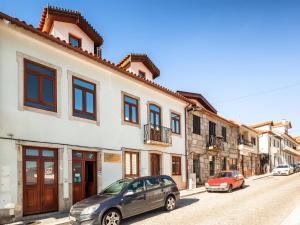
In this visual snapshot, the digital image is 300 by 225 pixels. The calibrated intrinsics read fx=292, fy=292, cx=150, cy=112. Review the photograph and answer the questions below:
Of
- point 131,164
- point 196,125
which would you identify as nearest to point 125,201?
point 131,164

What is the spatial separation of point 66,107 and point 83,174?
322 cm

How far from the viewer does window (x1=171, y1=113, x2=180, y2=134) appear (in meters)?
20.8

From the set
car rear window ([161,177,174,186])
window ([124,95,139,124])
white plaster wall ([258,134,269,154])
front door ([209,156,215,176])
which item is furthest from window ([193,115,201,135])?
white plaster wall ([258,134,269,154])

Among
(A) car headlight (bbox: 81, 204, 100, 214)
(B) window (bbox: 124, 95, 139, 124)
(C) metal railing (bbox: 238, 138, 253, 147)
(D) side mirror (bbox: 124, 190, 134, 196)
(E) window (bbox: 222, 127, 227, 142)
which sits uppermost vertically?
(B) window (bbox: 124, 95, 139, 124)

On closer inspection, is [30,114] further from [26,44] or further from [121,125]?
[121,125]

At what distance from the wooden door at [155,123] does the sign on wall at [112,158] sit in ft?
9.68

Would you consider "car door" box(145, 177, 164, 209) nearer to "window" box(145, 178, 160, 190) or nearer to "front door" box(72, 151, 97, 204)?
"window" box(145, 178, 160, 190)

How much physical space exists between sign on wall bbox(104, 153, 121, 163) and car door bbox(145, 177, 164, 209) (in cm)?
345

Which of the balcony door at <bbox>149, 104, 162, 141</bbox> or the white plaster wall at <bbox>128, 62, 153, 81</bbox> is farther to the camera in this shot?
the white plaster wall at <bbox>128, 62, 153, 81</bbox>

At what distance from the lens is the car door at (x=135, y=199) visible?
33.2 feet

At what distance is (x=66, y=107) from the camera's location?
12781 mm

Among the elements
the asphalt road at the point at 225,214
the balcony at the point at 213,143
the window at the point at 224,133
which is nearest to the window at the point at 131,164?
the asphalt road at the point at 225,214

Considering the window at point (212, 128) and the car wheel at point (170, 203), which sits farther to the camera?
the window at point (212, 128)

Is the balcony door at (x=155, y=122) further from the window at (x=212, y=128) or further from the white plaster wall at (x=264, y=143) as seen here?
the white plaster wall at (x=264, y=143)
